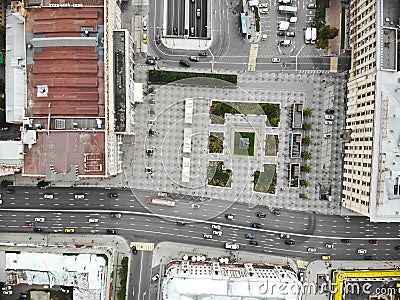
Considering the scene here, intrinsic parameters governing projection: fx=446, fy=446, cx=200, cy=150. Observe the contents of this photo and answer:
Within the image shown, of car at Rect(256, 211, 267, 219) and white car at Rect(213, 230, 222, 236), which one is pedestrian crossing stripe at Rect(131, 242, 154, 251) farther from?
car at Rect(256, 211, 267, 219)

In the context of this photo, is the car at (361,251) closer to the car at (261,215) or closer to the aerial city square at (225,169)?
the aerial city square at (225,169)

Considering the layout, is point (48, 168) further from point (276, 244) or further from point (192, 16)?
point (276, 244)

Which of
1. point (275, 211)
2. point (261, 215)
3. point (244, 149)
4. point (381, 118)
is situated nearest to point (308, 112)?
point (244, 149)

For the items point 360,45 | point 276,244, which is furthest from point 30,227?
point 360,45

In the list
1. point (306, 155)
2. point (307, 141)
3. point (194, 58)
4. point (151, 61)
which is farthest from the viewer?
point (194, 58)

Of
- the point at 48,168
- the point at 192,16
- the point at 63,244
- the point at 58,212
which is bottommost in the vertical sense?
the point at 63,244

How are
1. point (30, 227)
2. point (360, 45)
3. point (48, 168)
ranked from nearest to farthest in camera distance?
point (48, 168), point (360, 45), point (30, 227)

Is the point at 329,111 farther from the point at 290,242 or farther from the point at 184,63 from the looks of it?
the point at 184,63
